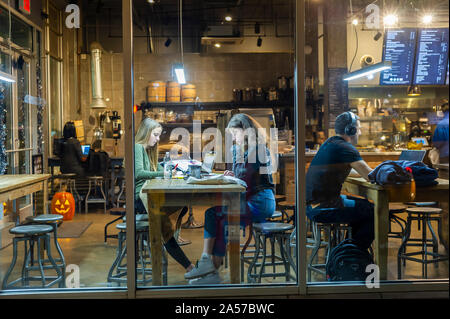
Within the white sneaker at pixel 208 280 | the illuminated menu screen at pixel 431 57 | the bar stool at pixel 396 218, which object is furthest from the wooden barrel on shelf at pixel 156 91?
the illuminated menu screen at pixel 431 57

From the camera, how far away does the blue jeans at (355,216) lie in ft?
12.3

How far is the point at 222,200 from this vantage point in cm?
356

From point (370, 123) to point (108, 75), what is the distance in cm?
257

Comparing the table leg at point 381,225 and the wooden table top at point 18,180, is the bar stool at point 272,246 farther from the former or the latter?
the wooden table top at point 18,180

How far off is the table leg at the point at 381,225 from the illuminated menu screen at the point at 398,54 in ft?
6.82

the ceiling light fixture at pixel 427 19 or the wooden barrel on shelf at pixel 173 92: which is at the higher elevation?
the ceiling light fixture at pixel 427 19

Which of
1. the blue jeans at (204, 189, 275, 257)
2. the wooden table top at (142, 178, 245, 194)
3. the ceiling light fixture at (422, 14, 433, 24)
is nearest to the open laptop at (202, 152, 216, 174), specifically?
the wooden table top at (142, 178, 245, 194)

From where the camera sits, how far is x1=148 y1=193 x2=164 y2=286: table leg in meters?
3.53

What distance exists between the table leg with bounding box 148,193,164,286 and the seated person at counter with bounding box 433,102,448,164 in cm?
A: 219

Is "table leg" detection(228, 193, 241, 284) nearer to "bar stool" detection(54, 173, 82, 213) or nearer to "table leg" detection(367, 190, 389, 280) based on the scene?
"table leg" detection(367, 190, 389, 280)

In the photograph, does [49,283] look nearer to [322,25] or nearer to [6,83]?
[6,83]

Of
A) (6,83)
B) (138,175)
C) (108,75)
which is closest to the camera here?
(138,175)

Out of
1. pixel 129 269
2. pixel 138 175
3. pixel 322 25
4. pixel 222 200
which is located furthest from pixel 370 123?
pixel 129 269

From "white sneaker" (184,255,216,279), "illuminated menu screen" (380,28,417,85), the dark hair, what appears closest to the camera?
"white sneaker" (184,255,216,279)
